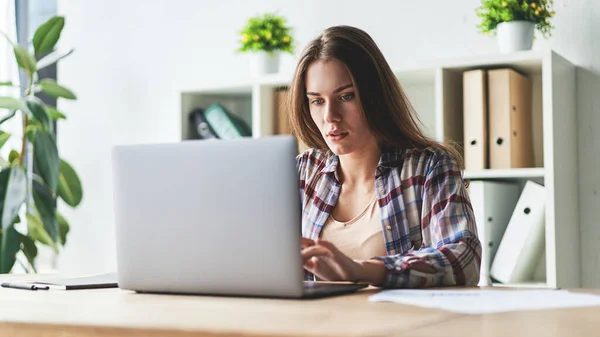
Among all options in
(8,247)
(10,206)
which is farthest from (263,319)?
(8,247)

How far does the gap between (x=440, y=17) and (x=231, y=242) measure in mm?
1922

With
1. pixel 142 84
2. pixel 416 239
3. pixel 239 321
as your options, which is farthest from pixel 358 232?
pixel 142 84

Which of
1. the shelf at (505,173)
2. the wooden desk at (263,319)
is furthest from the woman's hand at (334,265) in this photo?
the shelf at (505,173)

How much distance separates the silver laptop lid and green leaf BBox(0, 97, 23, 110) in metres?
1.82

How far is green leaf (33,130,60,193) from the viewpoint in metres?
2.78

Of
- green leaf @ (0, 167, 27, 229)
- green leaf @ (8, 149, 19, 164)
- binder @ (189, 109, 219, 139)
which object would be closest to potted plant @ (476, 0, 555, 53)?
binder @ (189, 109, 219, 139)

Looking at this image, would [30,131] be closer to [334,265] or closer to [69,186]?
[69,186]

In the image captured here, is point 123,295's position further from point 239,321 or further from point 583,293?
point 583,293

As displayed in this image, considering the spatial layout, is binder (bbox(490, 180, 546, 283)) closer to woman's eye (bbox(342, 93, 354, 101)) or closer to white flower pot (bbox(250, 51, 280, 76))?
woman's eye (bbox(342, 93, 354, 101))

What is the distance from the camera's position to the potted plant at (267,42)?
2920mm

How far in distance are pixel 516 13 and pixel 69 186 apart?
5.90 feet

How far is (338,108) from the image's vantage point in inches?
71.9

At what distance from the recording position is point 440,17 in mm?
2865

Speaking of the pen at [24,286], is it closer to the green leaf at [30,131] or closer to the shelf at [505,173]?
the shelf at [505,173]
